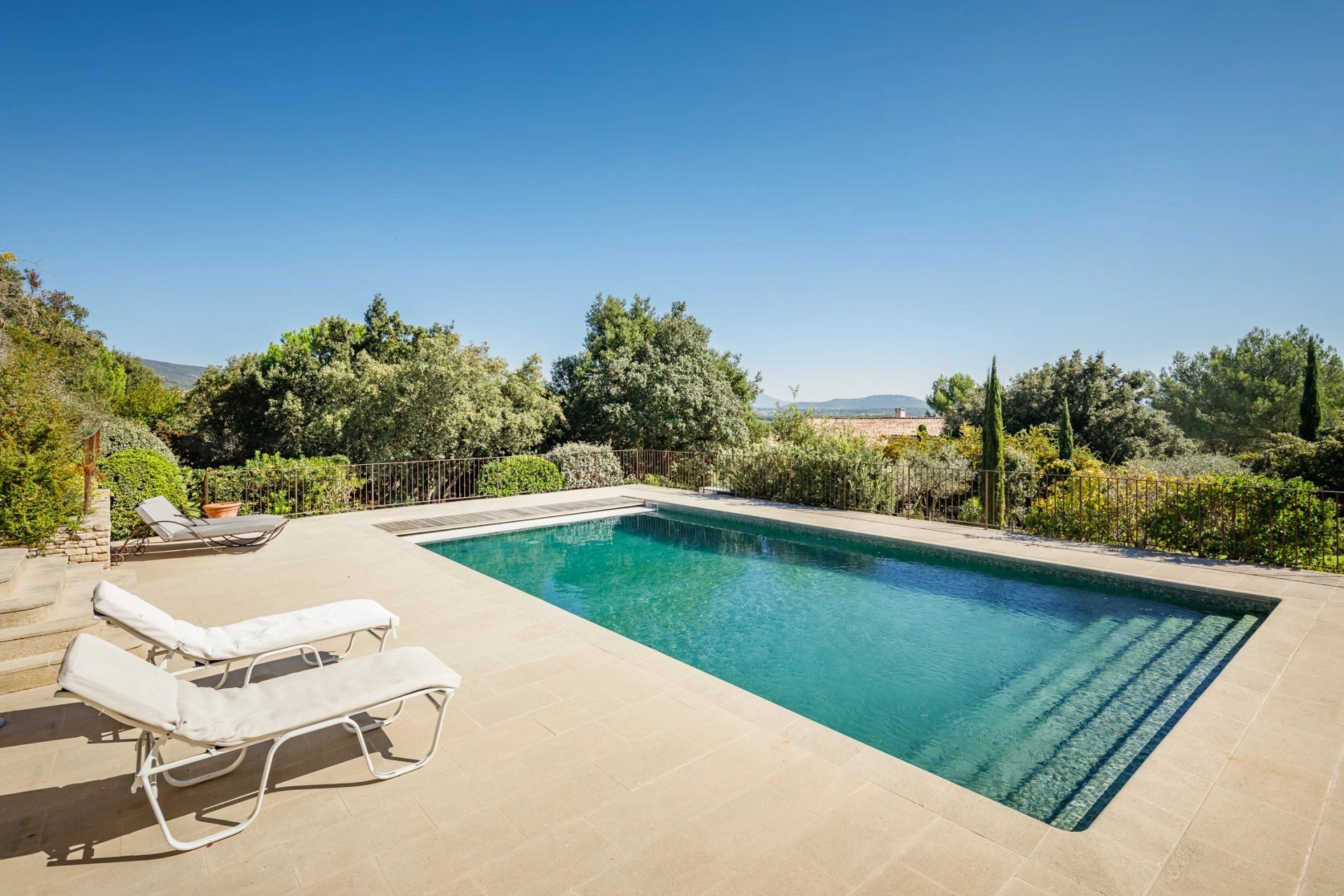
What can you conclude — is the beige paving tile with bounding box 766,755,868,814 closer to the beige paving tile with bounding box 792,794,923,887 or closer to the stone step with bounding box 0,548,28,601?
the beige paving tile with bounding box 792,794,923,887

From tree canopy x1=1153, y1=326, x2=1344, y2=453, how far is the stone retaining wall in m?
35.7

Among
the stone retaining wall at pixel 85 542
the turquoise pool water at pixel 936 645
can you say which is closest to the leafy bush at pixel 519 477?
the turquoise pool water at pixel 936 645

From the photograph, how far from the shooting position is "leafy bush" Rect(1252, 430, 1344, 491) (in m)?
8.57

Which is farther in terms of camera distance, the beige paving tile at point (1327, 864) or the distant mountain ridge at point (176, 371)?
the distant mountain ridge at point (176, 371)

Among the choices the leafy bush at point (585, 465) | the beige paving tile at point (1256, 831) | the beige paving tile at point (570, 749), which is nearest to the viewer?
the beige paving tile at point (1256, 831)

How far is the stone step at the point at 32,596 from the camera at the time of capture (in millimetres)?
3824

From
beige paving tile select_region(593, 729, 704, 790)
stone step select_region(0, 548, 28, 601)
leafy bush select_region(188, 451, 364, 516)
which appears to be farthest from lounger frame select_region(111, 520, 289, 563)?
beige paving tile select_region(593, 729, 704, 790)

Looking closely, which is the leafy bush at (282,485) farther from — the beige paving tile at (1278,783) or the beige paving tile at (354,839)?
the beige paving tile at (1278,783)

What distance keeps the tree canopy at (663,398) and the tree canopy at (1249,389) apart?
23668 millimetres

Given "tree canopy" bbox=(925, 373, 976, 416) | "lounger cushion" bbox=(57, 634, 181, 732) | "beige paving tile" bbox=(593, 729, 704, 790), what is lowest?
"beige paving tile" bbox=(593, 729, 704, 790)

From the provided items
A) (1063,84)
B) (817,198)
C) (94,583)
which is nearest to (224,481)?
(94,583)

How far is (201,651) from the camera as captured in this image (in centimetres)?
330

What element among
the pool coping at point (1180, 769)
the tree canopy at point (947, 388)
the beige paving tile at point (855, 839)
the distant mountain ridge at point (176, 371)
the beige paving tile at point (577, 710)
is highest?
the distant mountain ridge at point (176, 371)

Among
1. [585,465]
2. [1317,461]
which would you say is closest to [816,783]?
[1317,461]
